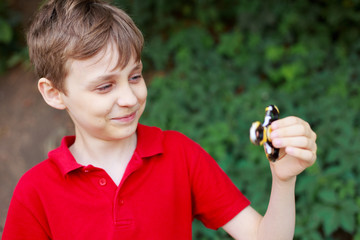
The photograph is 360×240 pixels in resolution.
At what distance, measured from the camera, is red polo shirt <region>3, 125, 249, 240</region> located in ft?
5.56

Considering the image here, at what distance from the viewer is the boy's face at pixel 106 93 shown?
1624 mm

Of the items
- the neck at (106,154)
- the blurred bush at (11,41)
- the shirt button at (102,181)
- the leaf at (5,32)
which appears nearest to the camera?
the shirt button at (102,181)

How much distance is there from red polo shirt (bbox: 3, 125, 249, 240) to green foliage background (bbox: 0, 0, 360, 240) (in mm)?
1748

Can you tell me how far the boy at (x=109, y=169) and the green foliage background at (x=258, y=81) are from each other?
5.84 feet

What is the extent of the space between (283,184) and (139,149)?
0.63m

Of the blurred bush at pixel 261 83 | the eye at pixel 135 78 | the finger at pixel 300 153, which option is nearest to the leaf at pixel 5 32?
the blurred bush at pixel 261 83

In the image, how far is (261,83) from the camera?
5.26 m

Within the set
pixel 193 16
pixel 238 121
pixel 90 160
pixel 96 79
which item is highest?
pixel 193 16

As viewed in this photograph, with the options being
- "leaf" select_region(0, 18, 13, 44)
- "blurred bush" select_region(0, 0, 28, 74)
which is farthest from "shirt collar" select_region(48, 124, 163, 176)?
"blurred bush" select_region(0, 0, 28, 74)

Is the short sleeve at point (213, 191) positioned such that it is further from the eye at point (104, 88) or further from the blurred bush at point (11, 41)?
the blurred bush at point (11, 41)

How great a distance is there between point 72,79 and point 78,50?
0.41 feet

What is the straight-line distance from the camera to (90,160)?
1.86 meters

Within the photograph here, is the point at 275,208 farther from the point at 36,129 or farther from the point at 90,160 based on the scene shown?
the point at 36,129

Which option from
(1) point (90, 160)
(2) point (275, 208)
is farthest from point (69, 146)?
(2) point (275, 208)
